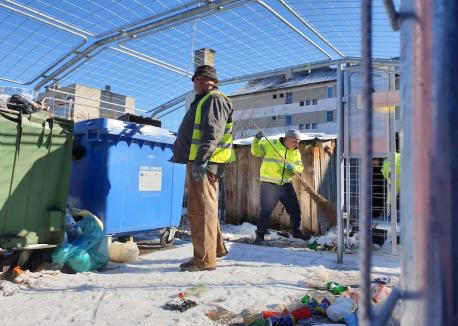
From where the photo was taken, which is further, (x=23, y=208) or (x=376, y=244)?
(x=376, y=244)

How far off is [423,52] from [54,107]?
16.1 ft

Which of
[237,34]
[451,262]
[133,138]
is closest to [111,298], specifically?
[133,138]

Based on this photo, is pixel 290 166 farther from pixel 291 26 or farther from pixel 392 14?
pixel 392 14

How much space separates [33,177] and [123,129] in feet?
3.57

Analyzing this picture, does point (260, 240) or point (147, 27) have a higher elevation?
point (147, 27)

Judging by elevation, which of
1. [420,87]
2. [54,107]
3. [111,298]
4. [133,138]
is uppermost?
[54,107]

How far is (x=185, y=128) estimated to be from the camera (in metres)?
3.59

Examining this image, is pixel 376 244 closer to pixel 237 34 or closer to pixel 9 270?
pixel 237 34

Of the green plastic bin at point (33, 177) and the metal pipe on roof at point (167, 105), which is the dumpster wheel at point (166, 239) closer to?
the green plastic bin at point (33, 177)

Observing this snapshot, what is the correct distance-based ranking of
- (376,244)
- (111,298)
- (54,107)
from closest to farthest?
(111,298) < (376,244) < (54,107)

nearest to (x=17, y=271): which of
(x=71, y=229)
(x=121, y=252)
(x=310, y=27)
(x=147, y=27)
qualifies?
(x=71, y=229)

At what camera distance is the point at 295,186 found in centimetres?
651

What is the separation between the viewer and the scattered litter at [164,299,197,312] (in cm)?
230

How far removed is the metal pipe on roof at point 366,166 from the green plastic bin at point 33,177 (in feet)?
9.44
